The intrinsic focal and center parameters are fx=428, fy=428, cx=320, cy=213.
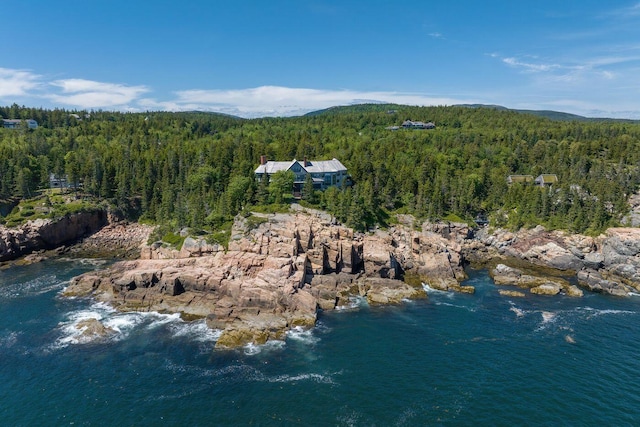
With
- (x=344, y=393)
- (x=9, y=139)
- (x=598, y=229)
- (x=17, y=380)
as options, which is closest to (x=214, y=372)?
(x=344, y=393)

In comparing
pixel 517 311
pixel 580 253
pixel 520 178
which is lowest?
pixel 517 311

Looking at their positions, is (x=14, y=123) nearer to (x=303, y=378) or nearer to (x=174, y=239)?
(x=174, y=239)

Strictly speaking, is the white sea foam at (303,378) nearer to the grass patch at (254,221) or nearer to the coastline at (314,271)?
the coastline at (314,271)

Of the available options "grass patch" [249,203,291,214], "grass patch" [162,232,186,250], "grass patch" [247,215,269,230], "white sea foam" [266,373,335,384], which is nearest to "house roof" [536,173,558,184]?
"grass patch" [249,203,291,214]

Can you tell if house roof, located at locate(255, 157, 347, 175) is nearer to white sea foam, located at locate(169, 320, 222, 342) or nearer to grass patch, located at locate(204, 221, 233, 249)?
grass patch, located at locate(204, 221, 233, 249)

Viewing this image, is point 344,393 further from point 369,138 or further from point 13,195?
point 369,138

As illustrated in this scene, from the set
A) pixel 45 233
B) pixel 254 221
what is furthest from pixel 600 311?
pixel 45 233

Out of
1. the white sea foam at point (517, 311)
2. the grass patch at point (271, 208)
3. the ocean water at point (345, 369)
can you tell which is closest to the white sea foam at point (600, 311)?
the ocean water at point (345, 369)
